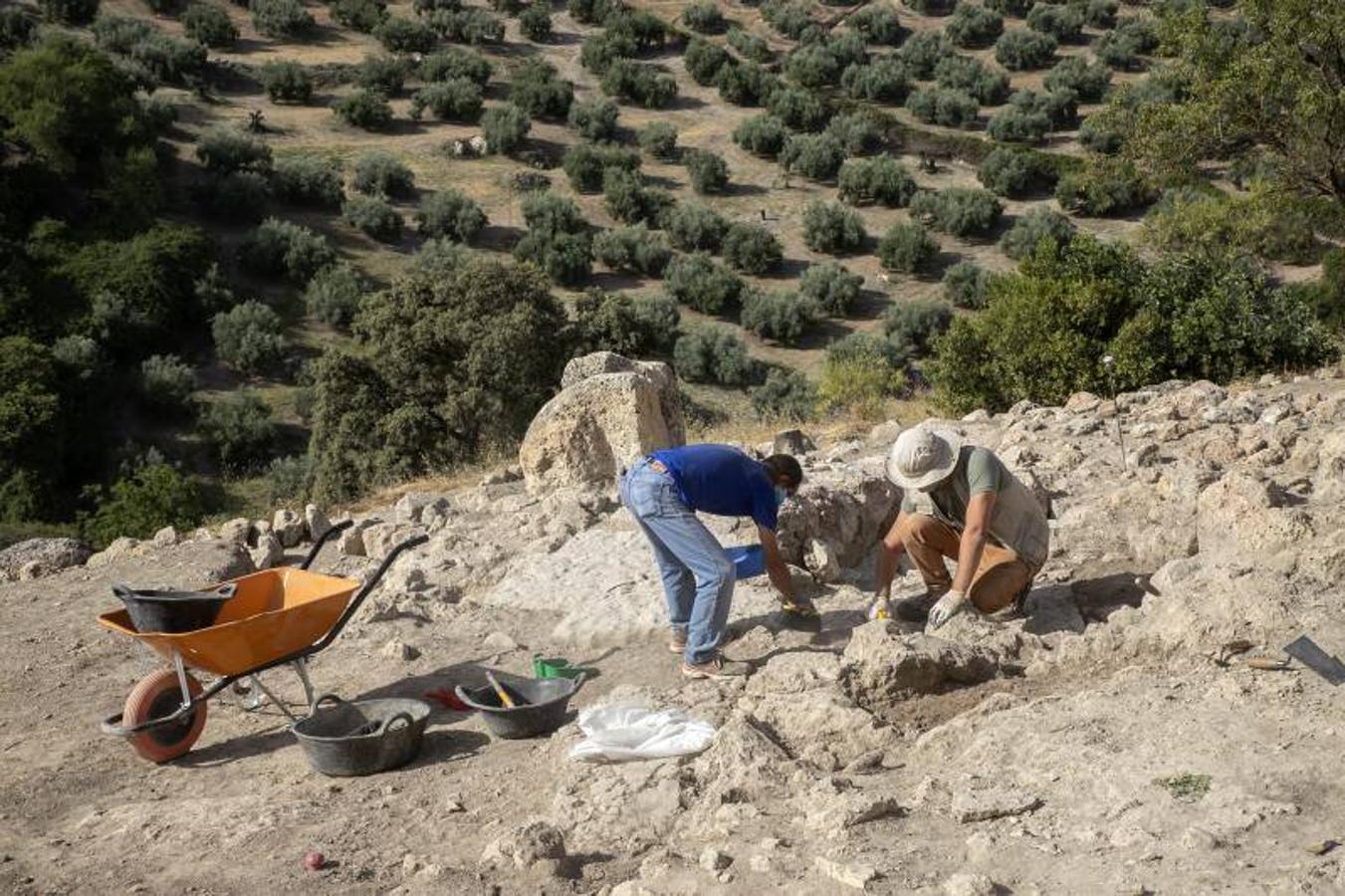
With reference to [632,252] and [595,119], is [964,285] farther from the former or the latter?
[595,119]

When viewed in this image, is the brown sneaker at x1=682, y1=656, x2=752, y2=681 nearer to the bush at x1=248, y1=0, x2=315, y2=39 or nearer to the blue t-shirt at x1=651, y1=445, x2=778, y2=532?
the blue t-shirt at x1=651, y1=445, x2=778, y2=532

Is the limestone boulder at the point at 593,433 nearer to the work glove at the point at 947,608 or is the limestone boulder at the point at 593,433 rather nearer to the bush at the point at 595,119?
the work glove at the point at 947,608

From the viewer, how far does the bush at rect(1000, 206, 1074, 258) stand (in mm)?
31141

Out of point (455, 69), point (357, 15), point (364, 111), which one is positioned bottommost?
point (364, 111)

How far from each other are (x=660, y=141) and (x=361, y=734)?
33.9 metres

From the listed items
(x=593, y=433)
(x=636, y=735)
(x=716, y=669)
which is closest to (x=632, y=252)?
(x=593, y=433)

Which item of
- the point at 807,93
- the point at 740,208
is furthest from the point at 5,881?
the point at 807,93

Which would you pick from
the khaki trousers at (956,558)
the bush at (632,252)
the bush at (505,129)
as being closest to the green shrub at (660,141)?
the bush at (505,129)

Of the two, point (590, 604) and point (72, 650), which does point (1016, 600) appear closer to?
point (590, 604)

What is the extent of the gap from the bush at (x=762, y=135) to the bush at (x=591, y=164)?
380 cm

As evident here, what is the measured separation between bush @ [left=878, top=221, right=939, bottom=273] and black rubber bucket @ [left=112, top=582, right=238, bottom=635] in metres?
26.7

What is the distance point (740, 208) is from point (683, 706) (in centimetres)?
3055

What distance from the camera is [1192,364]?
48.4 feet

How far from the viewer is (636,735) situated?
17.0 feet
